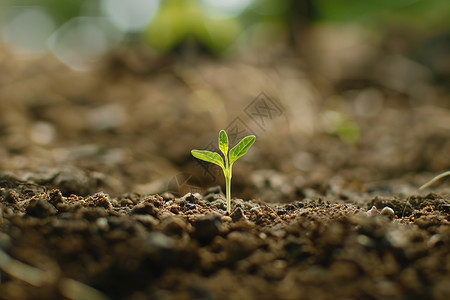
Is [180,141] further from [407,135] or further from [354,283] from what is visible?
[354,283]

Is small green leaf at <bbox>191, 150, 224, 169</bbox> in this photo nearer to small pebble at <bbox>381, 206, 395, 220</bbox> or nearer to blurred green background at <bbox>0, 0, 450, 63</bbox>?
small pebble at <bbox>381, 206, 395, 220</bbox>

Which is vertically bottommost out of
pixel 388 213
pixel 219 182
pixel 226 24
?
pixel 388 213

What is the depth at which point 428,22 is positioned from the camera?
4.97m

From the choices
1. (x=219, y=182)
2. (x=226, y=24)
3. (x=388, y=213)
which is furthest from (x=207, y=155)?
(x=226, y=24)

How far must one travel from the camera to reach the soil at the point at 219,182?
71cm

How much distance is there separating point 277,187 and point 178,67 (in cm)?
219

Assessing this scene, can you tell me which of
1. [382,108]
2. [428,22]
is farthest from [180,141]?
[428,22]

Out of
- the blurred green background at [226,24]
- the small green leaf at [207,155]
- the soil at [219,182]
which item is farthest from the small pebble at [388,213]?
the blurred green background at [226,24]

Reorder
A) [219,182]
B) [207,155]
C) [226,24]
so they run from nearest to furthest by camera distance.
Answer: [207,155] → [219,182] → [226,24]

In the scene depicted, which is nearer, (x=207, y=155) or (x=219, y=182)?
(x=207, y=155)

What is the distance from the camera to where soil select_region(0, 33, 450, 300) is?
0.71 m

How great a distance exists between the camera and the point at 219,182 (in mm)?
1773

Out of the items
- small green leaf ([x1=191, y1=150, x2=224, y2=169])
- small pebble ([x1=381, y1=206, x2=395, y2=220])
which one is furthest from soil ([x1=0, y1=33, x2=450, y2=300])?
small green leaf ([x1=191, y1=150, x2=224, y2=169])

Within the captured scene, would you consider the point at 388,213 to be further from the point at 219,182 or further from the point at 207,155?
the point at 219,182
